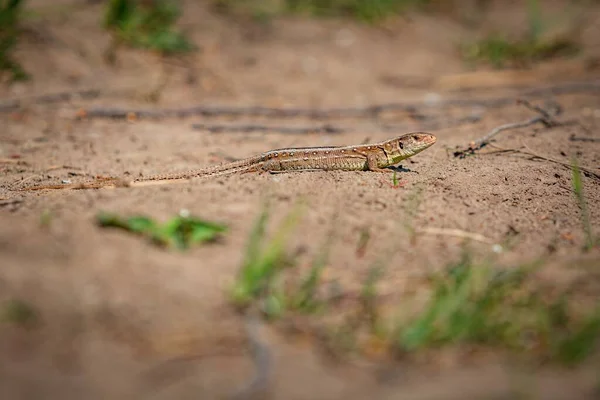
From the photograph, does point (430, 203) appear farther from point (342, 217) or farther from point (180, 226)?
point (180, 226)

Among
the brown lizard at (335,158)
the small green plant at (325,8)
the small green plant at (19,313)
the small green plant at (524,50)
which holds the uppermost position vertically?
the small green plant at (325,8)

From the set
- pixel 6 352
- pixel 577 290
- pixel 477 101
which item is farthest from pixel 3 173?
pixel 477 101

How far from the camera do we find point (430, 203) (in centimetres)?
427

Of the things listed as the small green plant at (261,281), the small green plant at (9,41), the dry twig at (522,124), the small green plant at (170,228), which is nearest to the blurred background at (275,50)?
the small green plant at (9,41)

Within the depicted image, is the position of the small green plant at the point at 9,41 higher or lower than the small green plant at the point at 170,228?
higher

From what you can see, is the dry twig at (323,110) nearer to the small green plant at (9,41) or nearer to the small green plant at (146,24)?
the small green plant at (9,41)

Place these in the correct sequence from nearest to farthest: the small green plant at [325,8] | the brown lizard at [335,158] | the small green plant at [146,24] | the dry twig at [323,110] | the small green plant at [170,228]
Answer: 1. the small green plant at [170,228]
2. the brown lizard at [335,158]
3. the dry twig at [323,110]
4. the small green plant at [146,24]
5. the small green plant at [325,8]

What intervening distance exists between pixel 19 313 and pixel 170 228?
90 centimetres

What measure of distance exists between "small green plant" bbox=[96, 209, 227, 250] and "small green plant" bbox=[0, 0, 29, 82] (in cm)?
516

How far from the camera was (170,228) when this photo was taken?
321 cm

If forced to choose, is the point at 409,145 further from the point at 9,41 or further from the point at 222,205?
the point at 9,41

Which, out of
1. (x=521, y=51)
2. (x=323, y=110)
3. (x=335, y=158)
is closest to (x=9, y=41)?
(x=323, y=110)

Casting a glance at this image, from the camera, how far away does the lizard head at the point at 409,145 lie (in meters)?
5.44

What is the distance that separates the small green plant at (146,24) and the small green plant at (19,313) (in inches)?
271
